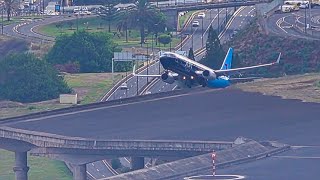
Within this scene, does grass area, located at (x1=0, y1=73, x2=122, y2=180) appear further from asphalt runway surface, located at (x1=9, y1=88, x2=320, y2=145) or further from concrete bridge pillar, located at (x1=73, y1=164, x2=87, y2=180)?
concrete bridge pillar, located at (x1=73, y1=164, x2=87, y2=180)

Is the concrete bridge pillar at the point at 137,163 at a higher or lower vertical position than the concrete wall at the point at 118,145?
lower

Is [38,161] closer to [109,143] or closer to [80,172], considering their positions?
[80,172]

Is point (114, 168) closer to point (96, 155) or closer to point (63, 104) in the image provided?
point (96, 155)

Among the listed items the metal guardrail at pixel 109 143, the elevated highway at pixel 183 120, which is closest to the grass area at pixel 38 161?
the elevated highway at pixel 183 120

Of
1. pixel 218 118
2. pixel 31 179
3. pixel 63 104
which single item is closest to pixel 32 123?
pixel 31 179

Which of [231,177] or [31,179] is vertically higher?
[231,177]

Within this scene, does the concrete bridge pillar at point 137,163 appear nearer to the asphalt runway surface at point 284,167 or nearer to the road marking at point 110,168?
the road marking at point 110,168
